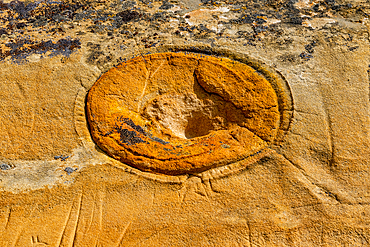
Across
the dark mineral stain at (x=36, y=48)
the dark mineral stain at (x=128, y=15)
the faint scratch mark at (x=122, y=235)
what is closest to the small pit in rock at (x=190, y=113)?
the faint scratch mark at (x=122, y=235)

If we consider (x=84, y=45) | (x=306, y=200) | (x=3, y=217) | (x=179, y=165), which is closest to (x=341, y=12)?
Result: (x=306, y=200)

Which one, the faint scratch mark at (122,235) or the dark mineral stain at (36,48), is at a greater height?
the dark mineral stain at (36,48)

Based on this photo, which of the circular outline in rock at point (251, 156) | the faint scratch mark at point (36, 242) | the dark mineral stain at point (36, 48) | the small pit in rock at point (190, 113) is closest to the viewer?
the faint scratch mark at point (36, 242)

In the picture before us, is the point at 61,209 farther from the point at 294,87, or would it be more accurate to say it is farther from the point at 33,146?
the point at 294,87

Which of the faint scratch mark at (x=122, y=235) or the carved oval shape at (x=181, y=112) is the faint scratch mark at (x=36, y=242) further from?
the carved oval shape at (x=181, y=112)

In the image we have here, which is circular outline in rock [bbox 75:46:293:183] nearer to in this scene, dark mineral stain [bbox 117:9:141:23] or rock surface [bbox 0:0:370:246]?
rock surface [bbox 0:0:370:246]

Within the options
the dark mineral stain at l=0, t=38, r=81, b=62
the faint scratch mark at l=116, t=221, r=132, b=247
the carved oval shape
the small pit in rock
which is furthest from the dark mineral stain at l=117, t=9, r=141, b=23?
the faint scratch mark at l=116, t=221, r=132, b=247
